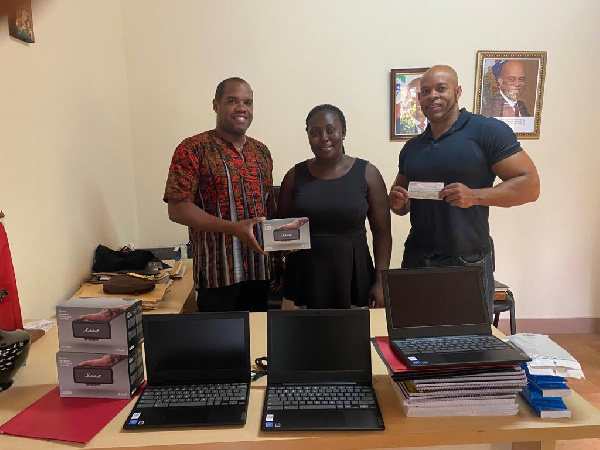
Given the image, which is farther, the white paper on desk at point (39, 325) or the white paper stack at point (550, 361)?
the white paper on desk at point (39, 325)

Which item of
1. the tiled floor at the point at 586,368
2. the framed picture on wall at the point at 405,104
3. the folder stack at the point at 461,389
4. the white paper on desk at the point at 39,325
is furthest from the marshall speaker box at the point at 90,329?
the framed picture on wall at the point at 405,104

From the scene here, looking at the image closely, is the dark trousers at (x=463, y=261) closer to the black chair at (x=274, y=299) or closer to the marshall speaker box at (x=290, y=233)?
the marshall speaker box at (x=290, y=233)

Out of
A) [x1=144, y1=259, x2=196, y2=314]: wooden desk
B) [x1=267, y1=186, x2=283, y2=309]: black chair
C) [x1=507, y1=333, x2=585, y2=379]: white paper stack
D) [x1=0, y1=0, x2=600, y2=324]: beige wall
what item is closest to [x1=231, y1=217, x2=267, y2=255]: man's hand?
[x1=267, y1=186, x2=283, y2=309]: black chair

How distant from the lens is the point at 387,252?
78.0 inches

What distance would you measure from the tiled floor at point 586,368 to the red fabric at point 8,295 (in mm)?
2275

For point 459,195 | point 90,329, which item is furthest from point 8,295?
point 459,195

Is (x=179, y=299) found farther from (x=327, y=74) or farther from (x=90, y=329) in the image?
(x=327, y=74)

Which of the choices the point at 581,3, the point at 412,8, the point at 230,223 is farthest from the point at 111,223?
the point at 581,3

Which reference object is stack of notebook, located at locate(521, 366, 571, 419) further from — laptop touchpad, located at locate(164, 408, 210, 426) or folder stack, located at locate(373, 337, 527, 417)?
laptop touchpad, located at locate(164, 408, 210, 426)

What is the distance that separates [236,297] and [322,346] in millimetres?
866

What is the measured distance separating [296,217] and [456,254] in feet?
2.18

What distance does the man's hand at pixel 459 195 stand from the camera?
173 cm

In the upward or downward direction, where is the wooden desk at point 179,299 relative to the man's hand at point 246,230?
downward

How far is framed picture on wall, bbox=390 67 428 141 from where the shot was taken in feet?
10.1
